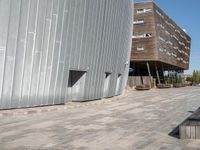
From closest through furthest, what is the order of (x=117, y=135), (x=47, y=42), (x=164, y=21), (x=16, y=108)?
1. (x=117, y=135)
2. (x=16, y=108)
3. (x=47, y=42)
4. (x=164, y=21)

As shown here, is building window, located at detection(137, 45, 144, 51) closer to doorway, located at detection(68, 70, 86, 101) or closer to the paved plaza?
doorway, located at detection(68, 70, 86, 101)

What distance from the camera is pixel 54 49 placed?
15758 millimetres

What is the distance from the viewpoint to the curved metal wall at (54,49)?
13438mm

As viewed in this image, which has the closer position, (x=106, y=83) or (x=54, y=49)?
(x=54, y=49)

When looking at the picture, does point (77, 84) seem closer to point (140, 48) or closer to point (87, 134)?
point (87, 134)

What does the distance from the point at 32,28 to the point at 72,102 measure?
6.17 metres

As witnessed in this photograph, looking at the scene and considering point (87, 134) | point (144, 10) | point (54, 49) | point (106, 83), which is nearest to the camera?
point (87, 134)

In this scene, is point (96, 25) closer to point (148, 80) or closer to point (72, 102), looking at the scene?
point (72, 102)

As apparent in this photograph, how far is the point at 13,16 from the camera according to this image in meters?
13.4

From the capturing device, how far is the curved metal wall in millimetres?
13438

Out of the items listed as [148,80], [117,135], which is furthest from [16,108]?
[148,80]

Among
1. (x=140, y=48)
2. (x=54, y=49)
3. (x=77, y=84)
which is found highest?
(x=140, y=48)

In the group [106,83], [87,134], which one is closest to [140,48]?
[106,83]

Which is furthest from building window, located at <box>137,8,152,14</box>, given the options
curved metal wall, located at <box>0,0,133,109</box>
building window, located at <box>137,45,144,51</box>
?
curved metal wall, located at <box>0,0,133,109</box>
